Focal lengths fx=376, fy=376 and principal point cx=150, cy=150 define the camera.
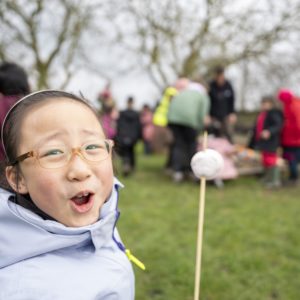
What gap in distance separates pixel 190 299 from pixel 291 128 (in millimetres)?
4092

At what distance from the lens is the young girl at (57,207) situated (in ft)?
3.23

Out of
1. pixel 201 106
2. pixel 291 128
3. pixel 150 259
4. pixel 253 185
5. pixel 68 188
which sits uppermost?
pixel 68 188

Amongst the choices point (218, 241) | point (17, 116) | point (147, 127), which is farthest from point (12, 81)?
point (147, 127)

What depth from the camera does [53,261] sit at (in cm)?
102

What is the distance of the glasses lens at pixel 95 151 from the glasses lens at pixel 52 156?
0.19ft

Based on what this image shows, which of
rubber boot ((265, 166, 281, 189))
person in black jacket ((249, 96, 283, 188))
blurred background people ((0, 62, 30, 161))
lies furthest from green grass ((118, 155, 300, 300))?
blurred background people ((0, 62, 30, 161))

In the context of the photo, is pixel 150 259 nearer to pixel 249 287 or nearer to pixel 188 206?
pixel 249 287

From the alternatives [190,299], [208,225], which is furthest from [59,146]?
[208,225]

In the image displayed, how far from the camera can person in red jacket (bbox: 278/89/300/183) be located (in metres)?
5.73

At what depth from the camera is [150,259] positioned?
123 inches

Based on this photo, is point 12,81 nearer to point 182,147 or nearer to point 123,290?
point 123,290

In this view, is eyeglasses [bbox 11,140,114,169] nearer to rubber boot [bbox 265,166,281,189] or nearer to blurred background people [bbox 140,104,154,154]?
rubber boot [bbox 265,166,281,189]

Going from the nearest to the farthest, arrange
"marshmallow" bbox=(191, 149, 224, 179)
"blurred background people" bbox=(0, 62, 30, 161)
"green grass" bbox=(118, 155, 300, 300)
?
"marshmallow" bbox=(191, 149, 224, 179) < "green grass" bbox=(118, 155, 300, 300) < "blurred background people" bbox=(0, 62, 30, 161)

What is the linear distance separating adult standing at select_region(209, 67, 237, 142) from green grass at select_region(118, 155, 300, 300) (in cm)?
124
